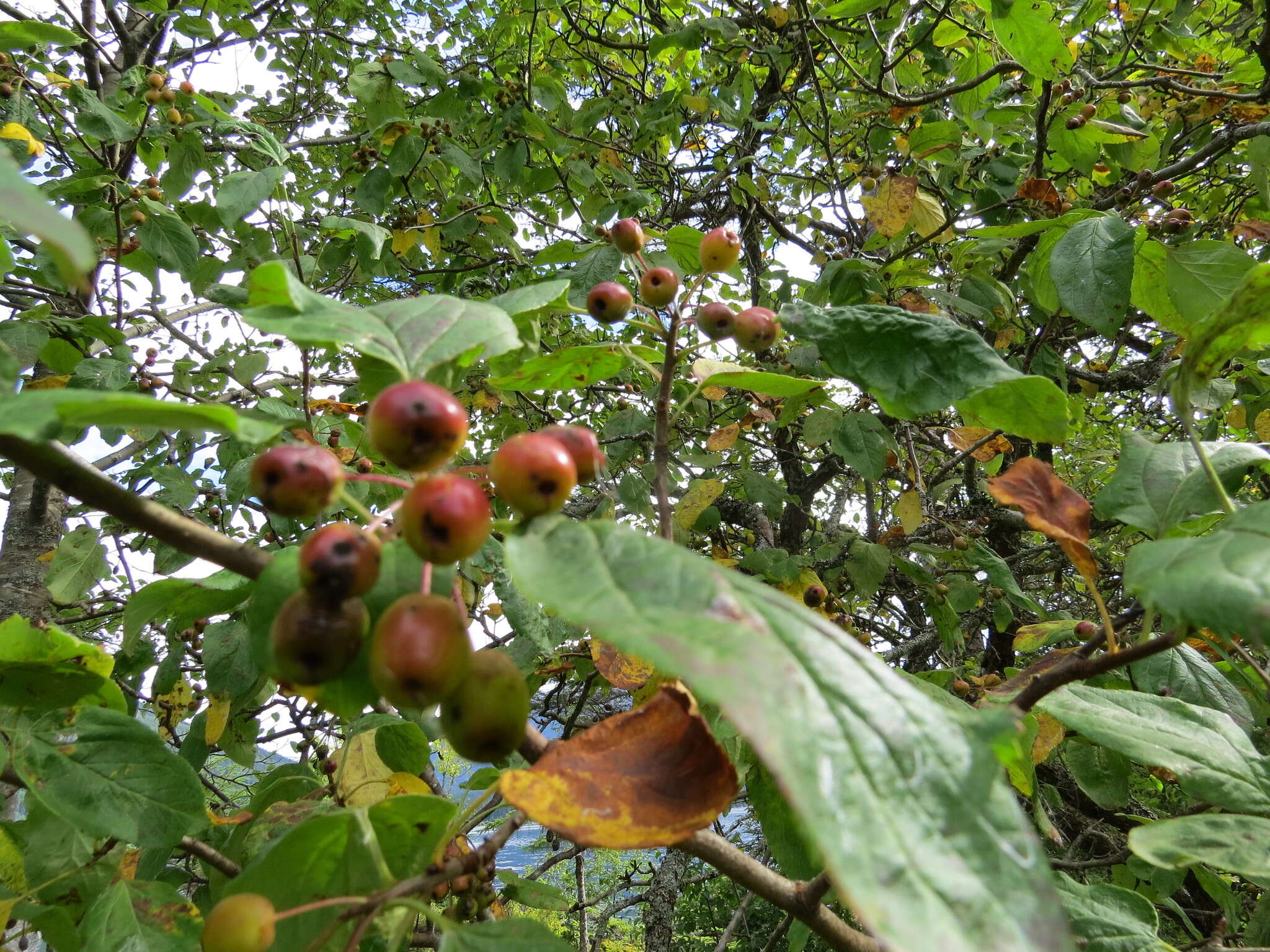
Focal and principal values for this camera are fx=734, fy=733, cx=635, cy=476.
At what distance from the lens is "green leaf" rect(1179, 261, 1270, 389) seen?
37.6 inches

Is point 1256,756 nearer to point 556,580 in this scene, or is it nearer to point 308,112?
point 556,580

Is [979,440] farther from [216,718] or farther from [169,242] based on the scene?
[169,242]

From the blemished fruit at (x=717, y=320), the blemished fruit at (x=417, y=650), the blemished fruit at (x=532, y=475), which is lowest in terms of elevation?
the blemished fruit at (x=417, y=650)

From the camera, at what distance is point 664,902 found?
4418mm

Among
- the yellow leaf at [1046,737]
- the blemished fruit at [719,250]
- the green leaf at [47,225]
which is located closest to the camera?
the green leaf at [47,225]

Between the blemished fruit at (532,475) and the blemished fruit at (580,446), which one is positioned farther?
the blemished fruit at (580,446)

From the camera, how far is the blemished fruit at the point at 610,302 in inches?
53.0

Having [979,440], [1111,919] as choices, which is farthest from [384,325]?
[979,440]

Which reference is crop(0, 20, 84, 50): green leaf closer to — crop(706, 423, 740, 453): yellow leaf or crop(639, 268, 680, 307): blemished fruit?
crop(639, 268, 680, 307): blemished fruit

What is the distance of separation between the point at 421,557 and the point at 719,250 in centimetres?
101

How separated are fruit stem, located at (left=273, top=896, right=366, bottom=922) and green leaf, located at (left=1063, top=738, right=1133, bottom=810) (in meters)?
2.09

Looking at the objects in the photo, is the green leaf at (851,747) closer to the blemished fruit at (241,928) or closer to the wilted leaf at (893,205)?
the blemished fruit at (241,928)

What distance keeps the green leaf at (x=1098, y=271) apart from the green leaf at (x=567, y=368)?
1.55m

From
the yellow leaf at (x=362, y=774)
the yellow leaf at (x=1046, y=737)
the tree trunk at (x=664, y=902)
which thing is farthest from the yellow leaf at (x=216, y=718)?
the tree trunk at (x=664, y=902)
